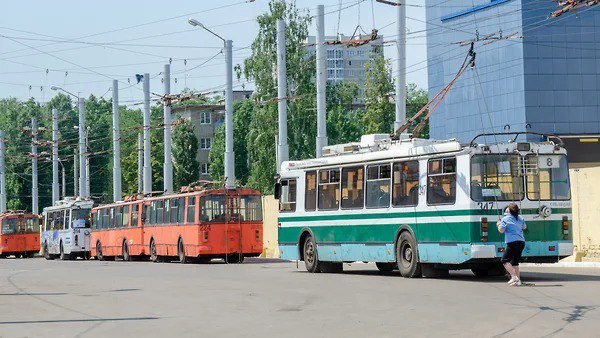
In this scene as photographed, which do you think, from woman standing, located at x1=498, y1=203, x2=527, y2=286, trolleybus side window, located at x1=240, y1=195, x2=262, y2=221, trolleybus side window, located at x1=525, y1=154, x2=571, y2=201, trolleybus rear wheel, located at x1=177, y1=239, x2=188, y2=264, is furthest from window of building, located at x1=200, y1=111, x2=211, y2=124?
woman standing, located at x1=498, y1=203, x2=527, y2=286

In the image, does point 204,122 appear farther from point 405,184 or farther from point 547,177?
point 547,177

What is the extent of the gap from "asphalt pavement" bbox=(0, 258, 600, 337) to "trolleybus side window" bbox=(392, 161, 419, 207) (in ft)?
5.22

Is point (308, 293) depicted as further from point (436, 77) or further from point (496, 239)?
point (436, 77)

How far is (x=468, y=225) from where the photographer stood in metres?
23.8

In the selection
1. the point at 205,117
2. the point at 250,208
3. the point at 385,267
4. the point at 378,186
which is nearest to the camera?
the point at 378,186

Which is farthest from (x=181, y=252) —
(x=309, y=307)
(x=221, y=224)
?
(x=309, y=307)

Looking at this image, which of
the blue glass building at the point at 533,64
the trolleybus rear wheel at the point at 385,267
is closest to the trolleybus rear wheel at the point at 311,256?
the trolleybus rear wheel at the point at 385,267

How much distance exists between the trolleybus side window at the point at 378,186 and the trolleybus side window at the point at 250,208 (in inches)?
589

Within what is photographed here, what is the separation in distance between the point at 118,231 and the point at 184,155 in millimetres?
69287

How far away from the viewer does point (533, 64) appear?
94188 millimetres

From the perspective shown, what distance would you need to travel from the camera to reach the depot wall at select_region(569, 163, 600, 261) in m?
30.8

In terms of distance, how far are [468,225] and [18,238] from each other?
5044 centimetres

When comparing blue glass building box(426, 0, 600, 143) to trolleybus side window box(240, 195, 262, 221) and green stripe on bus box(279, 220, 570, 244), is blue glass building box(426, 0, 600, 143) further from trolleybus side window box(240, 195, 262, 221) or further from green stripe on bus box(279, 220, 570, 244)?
green stripe on bus box(279, 220, 570, 244)

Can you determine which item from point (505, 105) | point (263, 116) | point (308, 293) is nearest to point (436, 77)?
point (505, 105)
